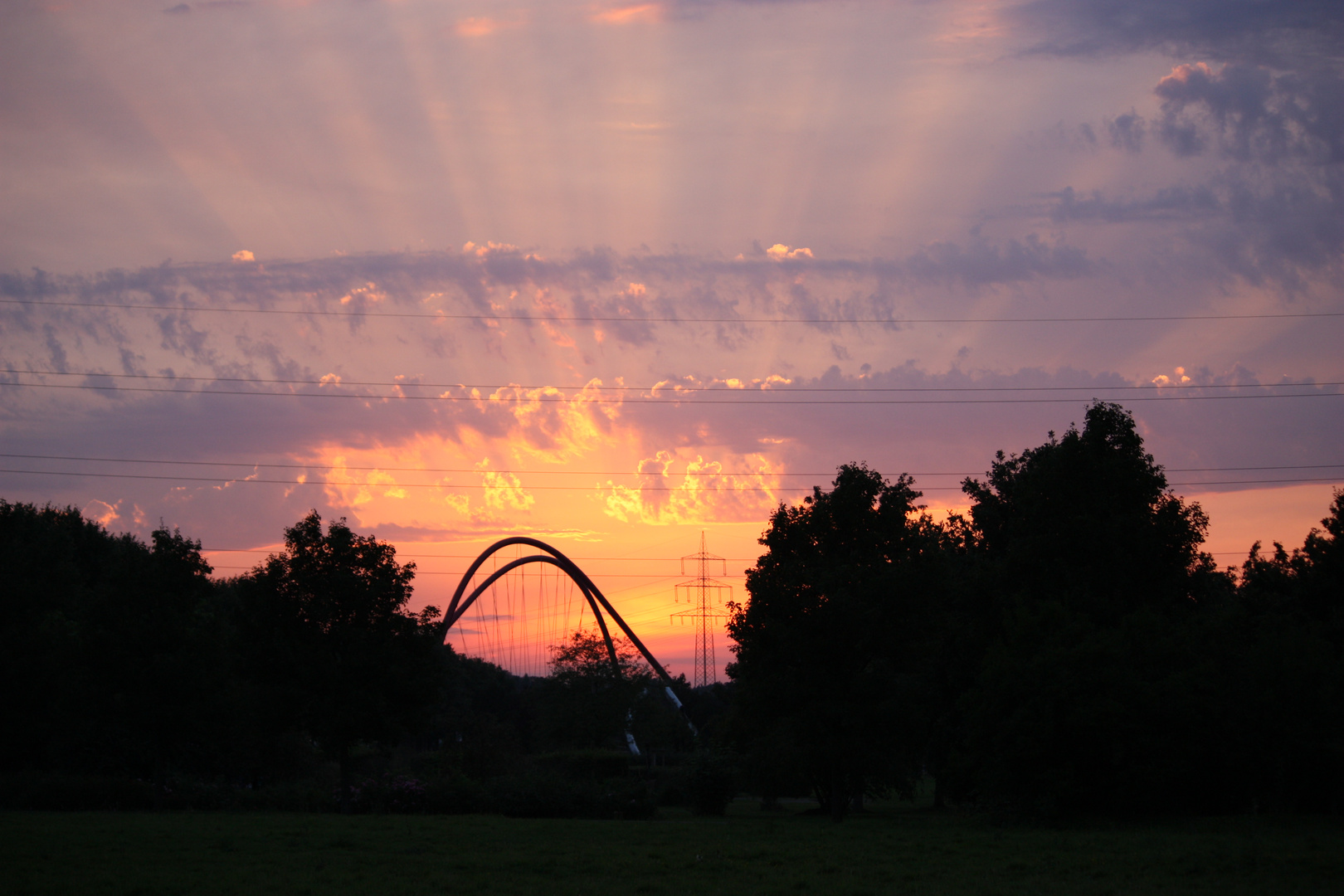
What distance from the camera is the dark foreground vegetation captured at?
95.7ft

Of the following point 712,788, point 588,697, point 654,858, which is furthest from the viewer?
point 588,697

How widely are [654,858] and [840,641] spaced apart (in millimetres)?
14227

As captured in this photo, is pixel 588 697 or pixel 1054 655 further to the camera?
pixel 588 697

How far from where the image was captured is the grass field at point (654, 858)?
17.6 metres

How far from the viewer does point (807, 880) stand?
60.5ft

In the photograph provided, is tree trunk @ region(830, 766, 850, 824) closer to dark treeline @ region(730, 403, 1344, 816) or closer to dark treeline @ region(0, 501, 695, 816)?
dark treeline @ region(730, 403, 1344, 816)

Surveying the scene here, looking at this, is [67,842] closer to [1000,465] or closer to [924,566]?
[924,566]

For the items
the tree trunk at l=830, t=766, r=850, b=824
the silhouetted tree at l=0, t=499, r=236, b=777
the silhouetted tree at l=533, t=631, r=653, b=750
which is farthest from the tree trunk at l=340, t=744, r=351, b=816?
the silhouetted tree at l=533, t=631, r=653, b=750

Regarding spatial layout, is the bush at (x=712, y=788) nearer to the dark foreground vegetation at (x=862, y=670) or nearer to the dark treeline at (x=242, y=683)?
the dark foreground vegetation at (x=862, y=670)

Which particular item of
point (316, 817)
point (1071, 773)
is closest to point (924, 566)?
point (1071, 773)

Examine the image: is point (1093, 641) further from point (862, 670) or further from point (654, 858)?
point (654, 858)

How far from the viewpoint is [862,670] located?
34.8m

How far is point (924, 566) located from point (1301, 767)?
1213 centimetres

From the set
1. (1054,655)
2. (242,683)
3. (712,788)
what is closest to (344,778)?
(242,683)
